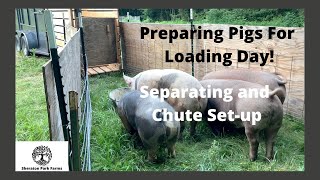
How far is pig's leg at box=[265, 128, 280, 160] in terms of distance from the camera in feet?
11.1

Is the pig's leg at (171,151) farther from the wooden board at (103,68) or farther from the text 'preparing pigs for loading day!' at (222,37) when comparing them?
the wooden board at (103,68)

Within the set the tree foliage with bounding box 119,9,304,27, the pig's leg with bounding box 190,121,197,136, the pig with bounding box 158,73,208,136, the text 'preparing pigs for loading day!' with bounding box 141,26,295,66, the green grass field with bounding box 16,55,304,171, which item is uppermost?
the tree foliage with bounding box 119,9,304,27

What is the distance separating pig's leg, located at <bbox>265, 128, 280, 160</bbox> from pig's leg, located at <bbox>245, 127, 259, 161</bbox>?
0.34ft

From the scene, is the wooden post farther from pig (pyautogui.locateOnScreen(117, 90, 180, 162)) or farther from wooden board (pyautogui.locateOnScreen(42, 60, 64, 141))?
pig (pyautogui.locateOnScreen(117, 90, 180, 162))

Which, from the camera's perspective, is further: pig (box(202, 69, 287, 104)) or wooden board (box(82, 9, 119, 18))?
wooden board (box(82, 9, 119, 18))

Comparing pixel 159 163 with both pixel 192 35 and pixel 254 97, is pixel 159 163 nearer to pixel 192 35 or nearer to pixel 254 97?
pixel 254 97

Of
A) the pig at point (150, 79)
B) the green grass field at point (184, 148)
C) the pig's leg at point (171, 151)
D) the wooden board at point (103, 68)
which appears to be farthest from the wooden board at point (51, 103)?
the wooden board at point (103, 68)

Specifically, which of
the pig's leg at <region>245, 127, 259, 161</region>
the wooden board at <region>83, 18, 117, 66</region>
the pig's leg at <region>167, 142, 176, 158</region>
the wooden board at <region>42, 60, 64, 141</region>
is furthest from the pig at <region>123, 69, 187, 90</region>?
the wooden board at <region>83, 18, 117, 66</region>

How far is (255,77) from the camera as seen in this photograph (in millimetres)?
3938

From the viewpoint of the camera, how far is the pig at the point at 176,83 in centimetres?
368

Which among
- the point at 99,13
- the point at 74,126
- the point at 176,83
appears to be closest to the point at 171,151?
the point at 176,83

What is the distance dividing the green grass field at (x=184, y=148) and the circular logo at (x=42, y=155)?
0.60 meters

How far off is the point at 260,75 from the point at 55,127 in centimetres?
221

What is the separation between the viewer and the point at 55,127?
8.58 ft
